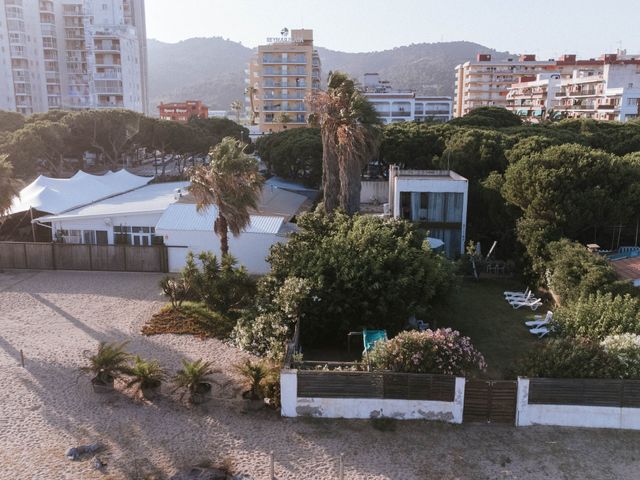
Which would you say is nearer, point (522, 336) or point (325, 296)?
point (325, 296)

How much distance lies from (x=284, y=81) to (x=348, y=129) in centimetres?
7408

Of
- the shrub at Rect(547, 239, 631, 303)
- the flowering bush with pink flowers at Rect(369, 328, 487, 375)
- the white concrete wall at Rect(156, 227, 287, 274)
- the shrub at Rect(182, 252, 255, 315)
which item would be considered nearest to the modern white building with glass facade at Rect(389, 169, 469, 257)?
the shrub at Rect(547, 239, 631, 303)

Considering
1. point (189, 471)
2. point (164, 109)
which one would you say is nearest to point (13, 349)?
point (189, 471)

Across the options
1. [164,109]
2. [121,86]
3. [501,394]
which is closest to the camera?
[501,394]

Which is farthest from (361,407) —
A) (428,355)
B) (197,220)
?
(197,220)

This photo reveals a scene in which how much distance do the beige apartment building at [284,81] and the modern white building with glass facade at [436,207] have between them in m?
69.1

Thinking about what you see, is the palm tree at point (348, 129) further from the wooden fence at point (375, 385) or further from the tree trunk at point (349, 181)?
the wooden fence at point (375, 385)

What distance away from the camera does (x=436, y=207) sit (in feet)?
91.7

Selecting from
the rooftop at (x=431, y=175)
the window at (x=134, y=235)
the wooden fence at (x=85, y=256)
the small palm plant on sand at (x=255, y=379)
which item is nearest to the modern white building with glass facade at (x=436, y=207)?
the rooftop at (x=431, y=175)

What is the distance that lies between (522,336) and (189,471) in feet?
41.2

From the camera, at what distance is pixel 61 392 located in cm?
1471

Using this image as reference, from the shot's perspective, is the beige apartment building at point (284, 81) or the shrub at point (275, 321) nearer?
the shrub at point (275, 321)

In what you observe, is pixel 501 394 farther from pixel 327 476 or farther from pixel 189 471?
pixel 189 471

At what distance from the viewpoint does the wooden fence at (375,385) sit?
13.1m
